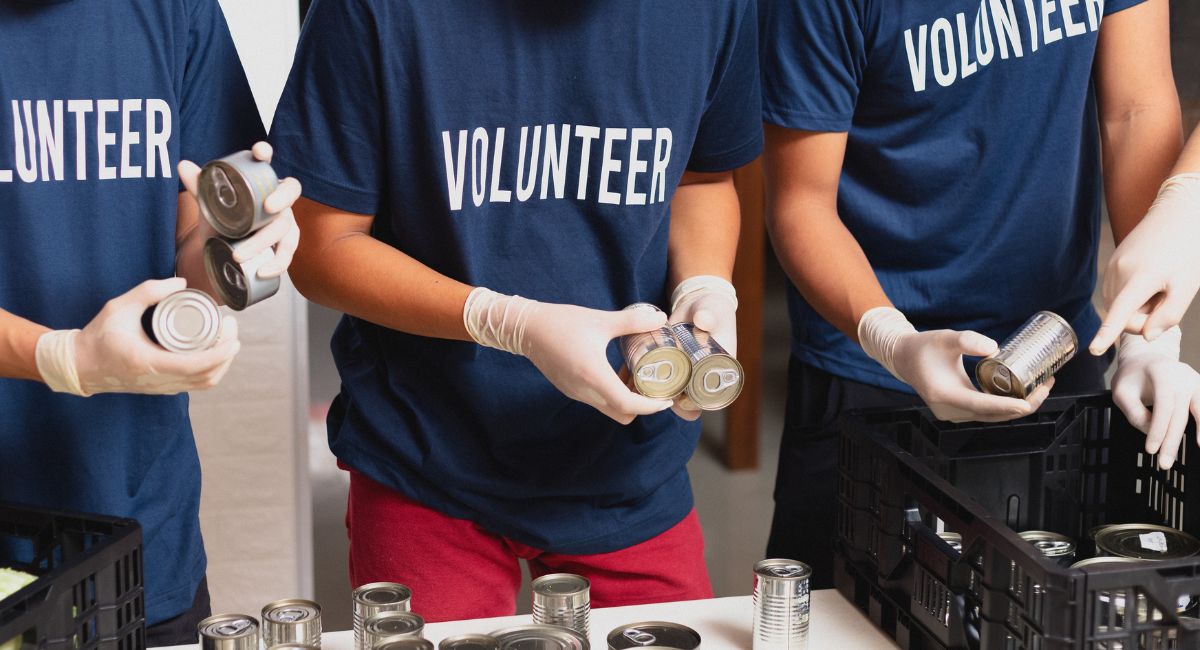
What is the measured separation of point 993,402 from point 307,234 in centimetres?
Result: 89

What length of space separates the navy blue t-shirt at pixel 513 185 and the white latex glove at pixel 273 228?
170mm

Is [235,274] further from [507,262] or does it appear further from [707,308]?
[707,308]

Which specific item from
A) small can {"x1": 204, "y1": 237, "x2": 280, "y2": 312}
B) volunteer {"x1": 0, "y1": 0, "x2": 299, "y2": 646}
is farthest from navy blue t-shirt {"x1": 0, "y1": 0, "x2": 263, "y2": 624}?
small can {"x1": 204, "y1": 237, "x2": 280, "y2": 312}

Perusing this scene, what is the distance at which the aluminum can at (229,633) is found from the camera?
1.18m

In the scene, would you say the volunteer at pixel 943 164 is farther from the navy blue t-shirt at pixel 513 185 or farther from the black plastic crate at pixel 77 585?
the black plastic crate at pixel 77 585

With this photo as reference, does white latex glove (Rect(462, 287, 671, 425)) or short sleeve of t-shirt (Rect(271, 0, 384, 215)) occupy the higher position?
short sleeve of t-shirt (Rect(271, 0, 384, 215))

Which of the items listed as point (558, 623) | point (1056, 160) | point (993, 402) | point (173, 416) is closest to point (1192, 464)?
point (993, 402)

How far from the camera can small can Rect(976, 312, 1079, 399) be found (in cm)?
143

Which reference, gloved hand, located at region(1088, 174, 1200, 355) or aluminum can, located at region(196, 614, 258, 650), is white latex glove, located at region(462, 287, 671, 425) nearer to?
aluminum can, located at region(196, 614, 258, 650)

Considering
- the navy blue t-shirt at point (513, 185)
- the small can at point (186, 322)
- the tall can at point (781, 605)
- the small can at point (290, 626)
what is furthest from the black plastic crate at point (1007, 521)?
the small can at point (186, 322)

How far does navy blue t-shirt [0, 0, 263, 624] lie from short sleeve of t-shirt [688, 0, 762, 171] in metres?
0.64

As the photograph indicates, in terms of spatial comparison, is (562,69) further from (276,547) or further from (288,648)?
(276,547)

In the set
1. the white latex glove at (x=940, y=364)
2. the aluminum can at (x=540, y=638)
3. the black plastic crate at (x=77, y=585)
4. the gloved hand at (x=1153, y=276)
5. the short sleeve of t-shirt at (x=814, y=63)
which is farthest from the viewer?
the short sleeve of t-shirt at (x=814, y=63)

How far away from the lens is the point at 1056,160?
6.17ft
